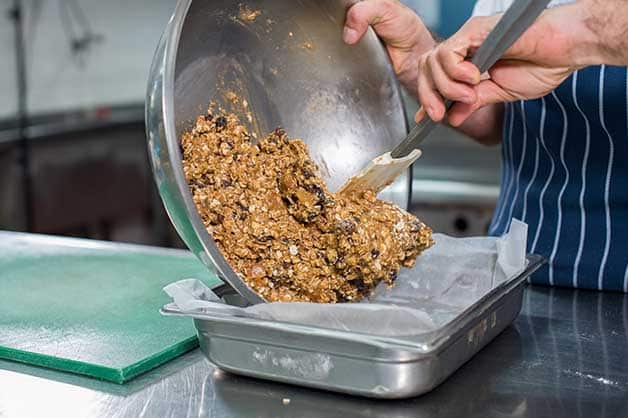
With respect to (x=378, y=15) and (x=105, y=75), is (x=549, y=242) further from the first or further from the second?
(x=105, y=75)

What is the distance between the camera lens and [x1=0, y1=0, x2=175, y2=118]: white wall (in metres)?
3.77

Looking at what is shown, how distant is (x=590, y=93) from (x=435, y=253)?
40cm

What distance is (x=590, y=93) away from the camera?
1.52 metres

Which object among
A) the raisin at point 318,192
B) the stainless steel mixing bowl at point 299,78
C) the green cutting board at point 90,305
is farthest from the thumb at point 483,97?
the green cutting board at point 90,305

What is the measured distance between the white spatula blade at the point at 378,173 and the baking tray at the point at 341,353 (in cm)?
26

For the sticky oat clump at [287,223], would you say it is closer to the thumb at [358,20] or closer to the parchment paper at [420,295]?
the parchment paper at [420,295]

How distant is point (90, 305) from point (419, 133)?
539 millimetres

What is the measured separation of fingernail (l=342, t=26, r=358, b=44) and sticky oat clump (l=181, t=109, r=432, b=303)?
0.20m

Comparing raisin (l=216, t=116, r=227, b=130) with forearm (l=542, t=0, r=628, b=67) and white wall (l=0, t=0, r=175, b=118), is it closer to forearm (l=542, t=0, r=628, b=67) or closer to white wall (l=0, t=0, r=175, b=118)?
forearm (l=542, t=0, r=628, b=67)

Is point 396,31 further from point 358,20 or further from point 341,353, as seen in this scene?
point 341,353

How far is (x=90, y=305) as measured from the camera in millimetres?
1378

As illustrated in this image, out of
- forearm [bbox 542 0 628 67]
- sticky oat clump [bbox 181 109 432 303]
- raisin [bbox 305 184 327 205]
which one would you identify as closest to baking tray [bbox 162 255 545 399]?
sticky oat clump [bbox 181 109 432 303]

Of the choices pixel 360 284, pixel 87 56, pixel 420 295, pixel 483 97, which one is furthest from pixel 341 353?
pixel 87 56

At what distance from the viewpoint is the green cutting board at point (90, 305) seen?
1165mm
